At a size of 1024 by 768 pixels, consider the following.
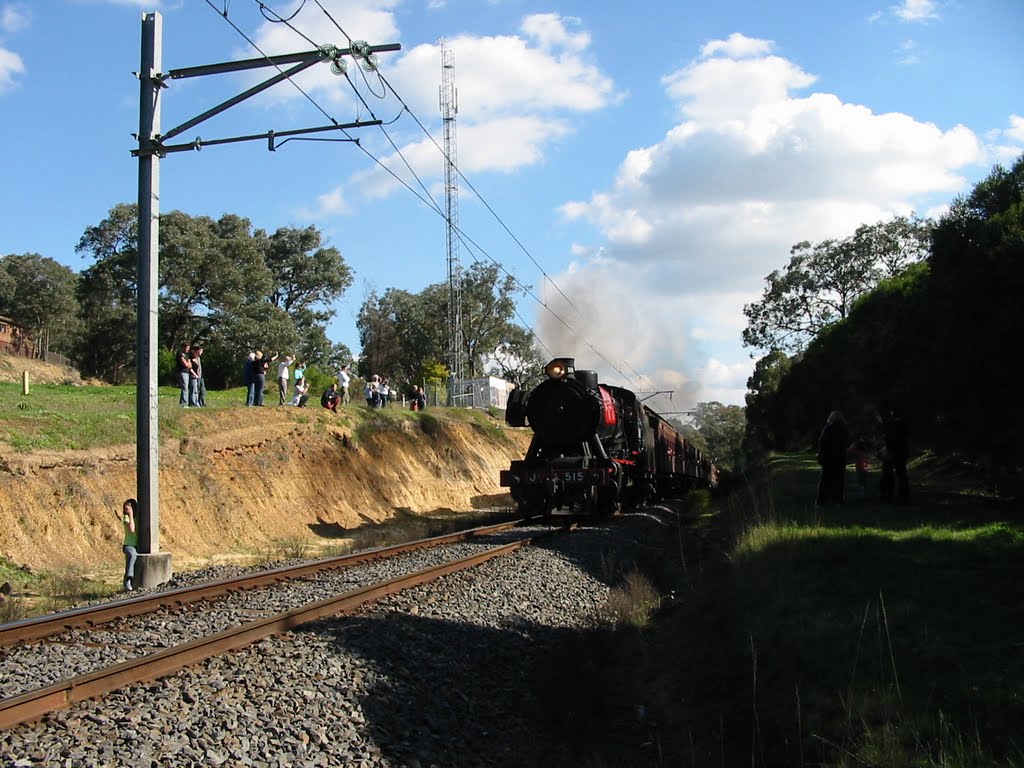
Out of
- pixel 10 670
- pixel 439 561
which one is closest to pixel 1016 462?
pixel 439 561

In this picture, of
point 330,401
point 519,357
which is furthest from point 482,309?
point 330,401

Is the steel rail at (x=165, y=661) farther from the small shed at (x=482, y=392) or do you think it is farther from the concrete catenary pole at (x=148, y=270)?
the small shed at (x=482, y=392)

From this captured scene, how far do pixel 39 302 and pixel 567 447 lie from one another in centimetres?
6212

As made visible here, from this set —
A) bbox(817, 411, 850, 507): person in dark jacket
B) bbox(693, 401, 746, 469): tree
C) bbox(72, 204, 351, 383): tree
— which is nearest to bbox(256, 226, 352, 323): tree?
bbox(72, 204, 351, 383): tree

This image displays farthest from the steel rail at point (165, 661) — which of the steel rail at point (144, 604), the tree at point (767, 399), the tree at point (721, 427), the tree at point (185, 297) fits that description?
the tree at point (721, 427)

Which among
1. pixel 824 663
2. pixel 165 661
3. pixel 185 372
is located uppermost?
pixel 185 372

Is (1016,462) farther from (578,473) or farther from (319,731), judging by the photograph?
(319,731)

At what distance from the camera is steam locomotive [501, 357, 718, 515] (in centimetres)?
1761

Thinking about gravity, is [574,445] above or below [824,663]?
above

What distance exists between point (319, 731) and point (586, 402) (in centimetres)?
1328

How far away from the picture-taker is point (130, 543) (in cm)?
1147

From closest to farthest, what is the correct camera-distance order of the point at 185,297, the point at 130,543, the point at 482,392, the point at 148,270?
the point at 130,543
the point at 148,270
the point at 185,297
the point at 482,392

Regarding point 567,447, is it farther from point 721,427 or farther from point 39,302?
point 721,427

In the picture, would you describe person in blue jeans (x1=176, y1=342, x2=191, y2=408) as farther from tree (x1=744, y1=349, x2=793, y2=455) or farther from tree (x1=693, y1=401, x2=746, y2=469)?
tree (x1=693, y1=401, x2=746, y2=469)
